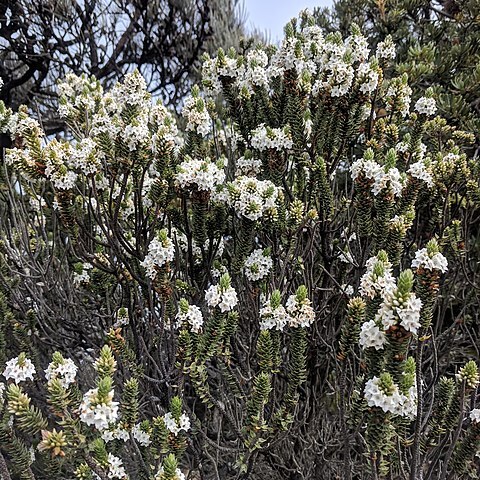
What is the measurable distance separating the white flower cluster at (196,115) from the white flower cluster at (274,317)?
117cm

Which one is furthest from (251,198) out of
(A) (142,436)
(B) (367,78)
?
(A) (142,436)

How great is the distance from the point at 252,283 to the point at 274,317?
1.51 feet

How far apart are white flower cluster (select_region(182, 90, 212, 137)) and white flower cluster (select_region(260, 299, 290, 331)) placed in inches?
46.2

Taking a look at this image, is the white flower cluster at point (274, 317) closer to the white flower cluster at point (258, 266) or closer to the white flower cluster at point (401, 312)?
the white flower cluster at point (258, 266)

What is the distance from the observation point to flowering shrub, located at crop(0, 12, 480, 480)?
1955 millimetres

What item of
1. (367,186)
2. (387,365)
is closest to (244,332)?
(367,186)

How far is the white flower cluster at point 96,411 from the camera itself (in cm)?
166

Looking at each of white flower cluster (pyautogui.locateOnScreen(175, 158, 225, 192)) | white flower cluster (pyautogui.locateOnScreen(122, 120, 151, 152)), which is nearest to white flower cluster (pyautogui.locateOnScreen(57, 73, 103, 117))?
white flower cluster (pyautogui.locateOnScreen(122, 120, 151, 152))

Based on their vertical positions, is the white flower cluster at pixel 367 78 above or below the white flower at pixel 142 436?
above

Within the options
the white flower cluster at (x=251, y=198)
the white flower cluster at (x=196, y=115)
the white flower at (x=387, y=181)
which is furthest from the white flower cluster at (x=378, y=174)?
the white flower cluster at (x=196, y=115)

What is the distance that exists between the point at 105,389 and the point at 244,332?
144cm

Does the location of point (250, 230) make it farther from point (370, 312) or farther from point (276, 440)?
point (276, 440)

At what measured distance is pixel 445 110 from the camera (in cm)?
426

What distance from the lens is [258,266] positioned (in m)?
2.55
